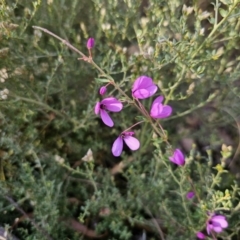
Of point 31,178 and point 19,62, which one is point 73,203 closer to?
point 31,178

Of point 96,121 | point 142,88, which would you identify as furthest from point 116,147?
point 96,121

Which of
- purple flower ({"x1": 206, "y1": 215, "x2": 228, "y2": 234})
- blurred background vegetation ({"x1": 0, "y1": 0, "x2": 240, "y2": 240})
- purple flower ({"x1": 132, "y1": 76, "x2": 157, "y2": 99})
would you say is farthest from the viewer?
blurred background vegetation ({"x1": 0, "y1": 0, "x2": 240, "y2": 240})

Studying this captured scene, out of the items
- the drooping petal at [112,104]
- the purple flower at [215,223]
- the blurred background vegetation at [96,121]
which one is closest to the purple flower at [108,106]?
the drooping petal at [112,104]

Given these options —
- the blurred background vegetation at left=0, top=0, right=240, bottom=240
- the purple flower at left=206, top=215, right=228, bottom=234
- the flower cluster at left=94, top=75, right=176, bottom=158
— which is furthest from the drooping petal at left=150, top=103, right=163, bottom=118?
the purple flower at left=206, top=215, right=228, bottom=234

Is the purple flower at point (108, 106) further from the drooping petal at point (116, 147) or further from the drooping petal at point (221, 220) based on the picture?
the drooping petal at point (221, 220)

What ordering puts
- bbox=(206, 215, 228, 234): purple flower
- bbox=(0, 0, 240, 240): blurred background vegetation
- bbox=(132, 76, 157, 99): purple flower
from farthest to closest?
bbox=(0, 0, 240, 240): blurred background vegetation < bbox=(206, 215, 228, 234): purple flower < bbox=(132, 76, 157, 99): purple flower

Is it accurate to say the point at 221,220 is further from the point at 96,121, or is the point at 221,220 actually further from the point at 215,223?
the point at 96,121

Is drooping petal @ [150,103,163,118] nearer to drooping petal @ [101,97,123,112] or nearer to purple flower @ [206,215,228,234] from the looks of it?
drooping petal @ [101,97,123,112]
